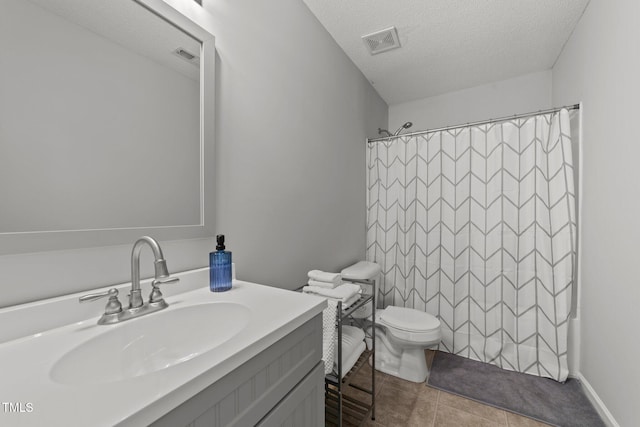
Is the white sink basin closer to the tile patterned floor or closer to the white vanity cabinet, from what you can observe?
the white vanity cabinet

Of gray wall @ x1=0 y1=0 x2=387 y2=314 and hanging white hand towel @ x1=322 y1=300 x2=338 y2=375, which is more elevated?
gray wall @ x1=0 y1=0 x2=387 y2=314

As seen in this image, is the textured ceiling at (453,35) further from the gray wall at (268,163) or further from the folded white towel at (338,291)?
the folded white towel at (338,291)

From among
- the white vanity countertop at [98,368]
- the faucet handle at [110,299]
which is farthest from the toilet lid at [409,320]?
the faucet handle at [110,299]

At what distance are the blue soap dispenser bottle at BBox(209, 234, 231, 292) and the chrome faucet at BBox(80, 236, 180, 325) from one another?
19 cm

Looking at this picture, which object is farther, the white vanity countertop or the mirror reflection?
the mirror reflection

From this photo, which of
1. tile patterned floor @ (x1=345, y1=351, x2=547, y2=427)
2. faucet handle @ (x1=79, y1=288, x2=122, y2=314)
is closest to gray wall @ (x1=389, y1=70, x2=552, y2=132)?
tile patterned floor @ (x1=345, y1=351, x2=547, y2=427)

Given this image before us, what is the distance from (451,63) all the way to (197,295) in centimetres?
254

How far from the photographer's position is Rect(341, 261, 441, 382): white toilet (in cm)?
171

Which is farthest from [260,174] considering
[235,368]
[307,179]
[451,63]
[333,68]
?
[451,63]

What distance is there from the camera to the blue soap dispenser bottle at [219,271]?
0.99m

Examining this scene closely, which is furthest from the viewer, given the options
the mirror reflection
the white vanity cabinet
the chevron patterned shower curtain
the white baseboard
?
the chevron patterned shower curtain

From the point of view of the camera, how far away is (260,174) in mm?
1341

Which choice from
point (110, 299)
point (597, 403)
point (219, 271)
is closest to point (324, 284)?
→ point (219, 271)

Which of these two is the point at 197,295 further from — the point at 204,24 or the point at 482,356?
the point at 482,356
